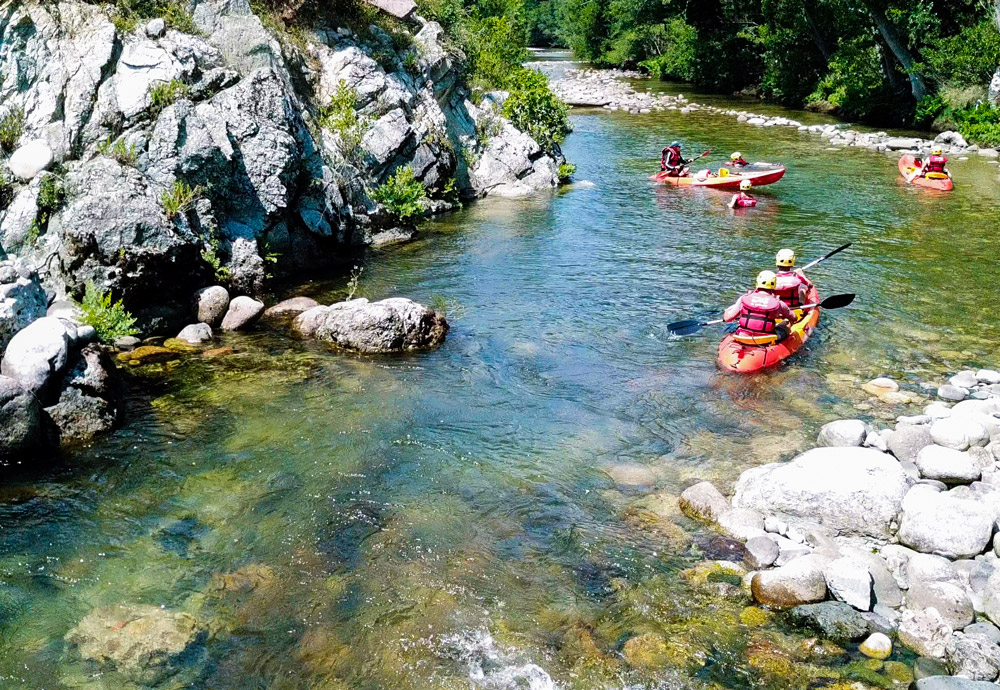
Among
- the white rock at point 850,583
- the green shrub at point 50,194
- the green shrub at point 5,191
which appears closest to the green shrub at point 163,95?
the green shrub at point 50,194

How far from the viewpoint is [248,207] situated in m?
14.2

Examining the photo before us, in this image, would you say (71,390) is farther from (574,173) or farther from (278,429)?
(574,173)

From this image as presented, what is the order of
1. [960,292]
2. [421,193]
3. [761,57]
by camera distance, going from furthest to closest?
1. [761,57]
2. [421,193]
3. [960,292]

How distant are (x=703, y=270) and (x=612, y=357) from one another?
4604 mm

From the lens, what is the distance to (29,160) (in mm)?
12820

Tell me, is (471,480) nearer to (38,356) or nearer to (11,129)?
(38,356)

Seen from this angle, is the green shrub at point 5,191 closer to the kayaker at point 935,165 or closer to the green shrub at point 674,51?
the kayaker at point 935,165

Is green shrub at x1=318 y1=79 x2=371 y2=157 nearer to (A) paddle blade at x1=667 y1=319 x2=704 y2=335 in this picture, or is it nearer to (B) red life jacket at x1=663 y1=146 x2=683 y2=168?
(A) paddle blade at x1=667 y1=319 x2=704 y2=335

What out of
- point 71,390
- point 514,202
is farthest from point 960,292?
point 71,390

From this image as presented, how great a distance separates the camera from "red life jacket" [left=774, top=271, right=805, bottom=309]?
12.2m

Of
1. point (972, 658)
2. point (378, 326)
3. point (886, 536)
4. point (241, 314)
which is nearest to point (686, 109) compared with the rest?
point (378, 326)

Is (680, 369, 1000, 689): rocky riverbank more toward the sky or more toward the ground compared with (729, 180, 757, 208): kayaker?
more toward the ground

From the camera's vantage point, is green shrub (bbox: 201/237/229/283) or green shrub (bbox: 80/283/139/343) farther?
green shrub (bbox: 201/237/229/283)

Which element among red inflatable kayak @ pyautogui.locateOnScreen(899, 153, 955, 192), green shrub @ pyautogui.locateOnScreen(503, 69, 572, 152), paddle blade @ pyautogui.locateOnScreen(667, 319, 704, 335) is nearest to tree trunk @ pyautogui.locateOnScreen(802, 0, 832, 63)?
red inflatable kayak @ pyautogui.locateOnScreen(899, 153, 955, 192)
